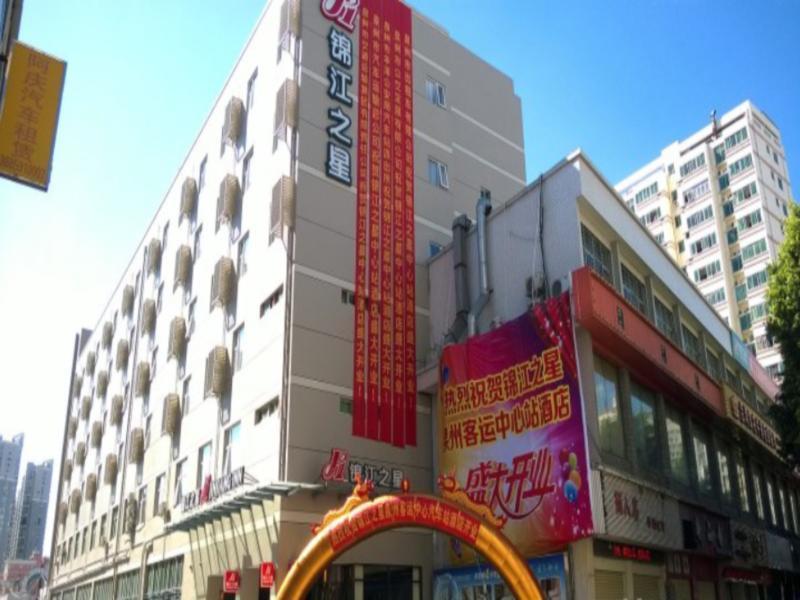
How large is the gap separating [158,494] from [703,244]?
52190 millimetres

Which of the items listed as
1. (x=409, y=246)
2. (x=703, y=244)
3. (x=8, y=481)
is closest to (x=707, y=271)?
(x=703, y=244)

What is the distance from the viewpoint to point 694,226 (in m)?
67.9

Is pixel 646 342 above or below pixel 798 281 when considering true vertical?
below

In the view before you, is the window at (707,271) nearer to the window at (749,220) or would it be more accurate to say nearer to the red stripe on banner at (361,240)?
the window at (749,220)

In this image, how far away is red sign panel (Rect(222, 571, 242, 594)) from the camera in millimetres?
23219

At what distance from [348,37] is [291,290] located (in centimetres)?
1112

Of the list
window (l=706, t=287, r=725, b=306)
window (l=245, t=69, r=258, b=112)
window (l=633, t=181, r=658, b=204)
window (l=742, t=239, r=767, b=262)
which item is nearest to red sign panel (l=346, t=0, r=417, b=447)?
window (l=245, t=69, r=258, b=112)

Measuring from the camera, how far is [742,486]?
3212 centimetres

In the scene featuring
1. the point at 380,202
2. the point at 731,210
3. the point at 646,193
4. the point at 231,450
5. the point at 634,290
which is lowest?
the point at 231,450

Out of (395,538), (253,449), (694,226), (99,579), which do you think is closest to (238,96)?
(253,449)

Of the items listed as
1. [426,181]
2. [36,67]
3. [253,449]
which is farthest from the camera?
[426,181]

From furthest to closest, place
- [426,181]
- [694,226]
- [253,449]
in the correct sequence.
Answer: [694,226], [426,181], [253,449]

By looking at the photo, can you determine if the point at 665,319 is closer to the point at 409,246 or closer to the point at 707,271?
the point at 409,246

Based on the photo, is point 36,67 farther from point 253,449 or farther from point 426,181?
point 426,181
